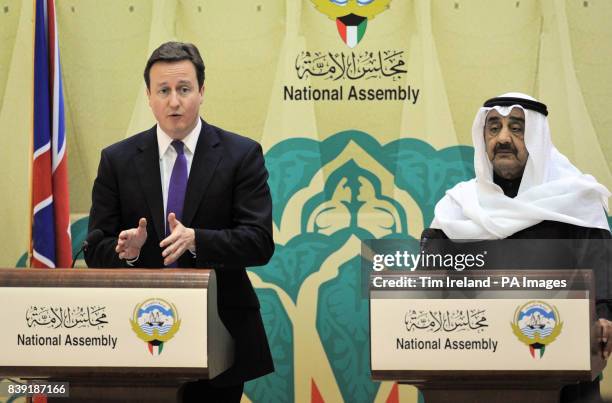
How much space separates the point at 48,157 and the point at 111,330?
2.20m

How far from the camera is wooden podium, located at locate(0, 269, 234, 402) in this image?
7.70 ft

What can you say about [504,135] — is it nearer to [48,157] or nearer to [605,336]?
[605,336]

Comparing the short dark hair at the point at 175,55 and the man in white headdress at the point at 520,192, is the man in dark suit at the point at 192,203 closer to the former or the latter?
the short dark hair at the point at 175,55

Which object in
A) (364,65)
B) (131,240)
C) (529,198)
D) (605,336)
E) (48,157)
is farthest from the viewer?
(364,65)

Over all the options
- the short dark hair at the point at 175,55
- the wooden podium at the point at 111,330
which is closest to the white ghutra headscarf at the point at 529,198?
the short dark hair at the point at 175,55

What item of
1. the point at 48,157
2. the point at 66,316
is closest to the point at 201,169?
the point at 66,316

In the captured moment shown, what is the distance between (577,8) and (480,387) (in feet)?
9.24

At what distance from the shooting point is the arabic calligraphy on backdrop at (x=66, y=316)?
7.87 feet

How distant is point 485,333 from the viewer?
236cm

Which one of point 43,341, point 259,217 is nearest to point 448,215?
point 259,217

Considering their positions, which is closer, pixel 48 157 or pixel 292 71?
pixel 48 157

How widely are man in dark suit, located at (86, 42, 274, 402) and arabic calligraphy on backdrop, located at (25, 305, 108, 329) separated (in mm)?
299

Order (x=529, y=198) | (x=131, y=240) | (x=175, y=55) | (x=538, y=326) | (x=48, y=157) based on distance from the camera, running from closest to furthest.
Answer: (x=538, y=326), (x=131, y=240), (x=175, y=55), (x=529, y=198), (x=48, y=157)

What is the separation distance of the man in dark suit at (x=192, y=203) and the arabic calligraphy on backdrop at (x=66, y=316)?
30cm
